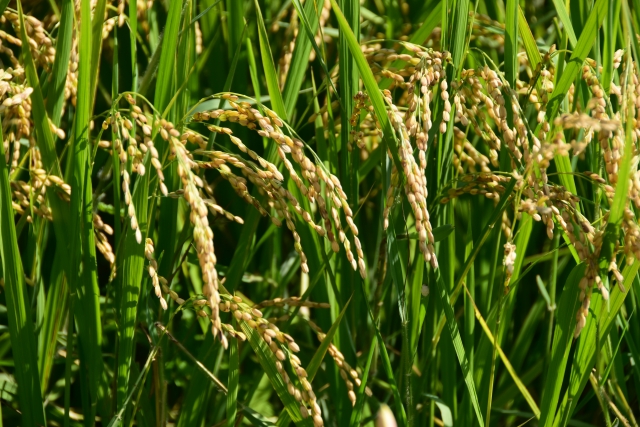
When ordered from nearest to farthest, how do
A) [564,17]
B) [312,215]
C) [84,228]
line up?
[84,228]
[564,17]
[312,215]

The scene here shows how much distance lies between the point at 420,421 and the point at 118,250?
2.91 ft

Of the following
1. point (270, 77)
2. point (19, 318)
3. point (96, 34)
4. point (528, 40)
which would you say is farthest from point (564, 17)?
point (19, 318)

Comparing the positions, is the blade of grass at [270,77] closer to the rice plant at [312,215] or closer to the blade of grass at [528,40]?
the rice plant at [312,215]

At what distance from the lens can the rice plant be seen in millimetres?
1245

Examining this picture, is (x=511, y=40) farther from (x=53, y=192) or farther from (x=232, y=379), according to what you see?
(x=53, y=192)

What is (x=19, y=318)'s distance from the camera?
4.62ft

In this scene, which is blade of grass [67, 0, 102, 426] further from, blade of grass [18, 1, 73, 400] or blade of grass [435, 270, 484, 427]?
blade of grass [435, 270, 484, 427]

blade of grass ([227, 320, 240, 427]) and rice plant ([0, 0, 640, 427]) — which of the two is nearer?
rice plant ([0, 0, 640, 427])

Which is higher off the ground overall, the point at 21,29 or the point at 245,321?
the point at 21,29

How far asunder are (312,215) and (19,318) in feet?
2.19

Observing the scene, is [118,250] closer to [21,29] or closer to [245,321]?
[245,321]

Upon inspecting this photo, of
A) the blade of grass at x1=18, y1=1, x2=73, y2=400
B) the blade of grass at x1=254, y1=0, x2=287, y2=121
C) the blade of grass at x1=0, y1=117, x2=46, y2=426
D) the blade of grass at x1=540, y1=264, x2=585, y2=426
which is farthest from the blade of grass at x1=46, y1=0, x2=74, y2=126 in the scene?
the blade of grass at x1=540, y1=264, x2=585, y2=426

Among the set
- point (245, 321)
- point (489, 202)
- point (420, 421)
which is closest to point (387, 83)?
point (489, 202)

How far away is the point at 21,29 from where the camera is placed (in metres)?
1.40
